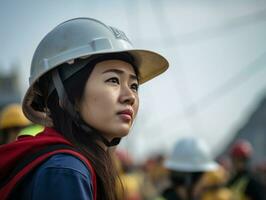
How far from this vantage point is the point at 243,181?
8.09 metres

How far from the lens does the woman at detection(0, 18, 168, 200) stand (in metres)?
2.01

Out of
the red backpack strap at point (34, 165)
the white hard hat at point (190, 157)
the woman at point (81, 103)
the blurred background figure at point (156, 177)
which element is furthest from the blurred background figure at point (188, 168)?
the blurred background figure at point (156, 177)

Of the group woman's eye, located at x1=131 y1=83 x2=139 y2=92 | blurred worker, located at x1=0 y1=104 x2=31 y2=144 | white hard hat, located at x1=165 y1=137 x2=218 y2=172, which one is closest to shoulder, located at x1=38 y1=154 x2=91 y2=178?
woman's eye, located at x1=131 y1=83 x2=139 y2=92

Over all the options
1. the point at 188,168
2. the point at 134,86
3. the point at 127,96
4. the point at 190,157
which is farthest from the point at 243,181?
the point at 127,96

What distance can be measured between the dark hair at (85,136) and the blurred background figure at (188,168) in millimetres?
2280

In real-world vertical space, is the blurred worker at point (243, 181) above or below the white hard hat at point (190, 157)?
below

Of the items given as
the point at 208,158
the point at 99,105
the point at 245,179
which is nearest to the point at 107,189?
the point at 99,105

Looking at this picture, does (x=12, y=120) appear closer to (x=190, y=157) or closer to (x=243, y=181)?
(x=190, y=157)

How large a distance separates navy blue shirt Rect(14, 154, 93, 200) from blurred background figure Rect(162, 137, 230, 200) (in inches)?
99.4

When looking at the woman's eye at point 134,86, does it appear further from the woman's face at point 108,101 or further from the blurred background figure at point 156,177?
the blurred background figure at point 156,177

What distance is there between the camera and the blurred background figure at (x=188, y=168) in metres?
4.62

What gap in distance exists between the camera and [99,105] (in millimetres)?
2254

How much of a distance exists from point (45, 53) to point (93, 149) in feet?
1.67

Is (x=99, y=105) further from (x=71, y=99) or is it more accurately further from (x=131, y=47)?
A: (x=131, y=47)
